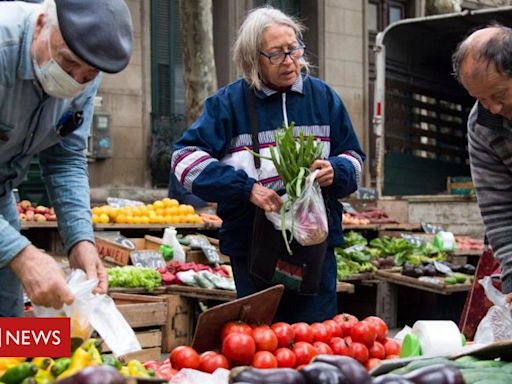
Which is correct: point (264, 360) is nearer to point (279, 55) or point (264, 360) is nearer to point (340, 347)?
point (340, 347)

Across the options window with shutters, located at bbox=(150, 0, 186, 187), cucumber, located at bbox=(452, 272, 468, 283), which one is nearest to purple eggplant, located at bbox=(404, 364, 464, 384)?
cucumber, located at bbox=(452, 272, 468, 283)

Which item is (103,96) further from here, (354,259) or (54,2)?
(54,2)

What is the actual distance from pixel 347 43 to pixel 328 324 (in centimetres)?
1401

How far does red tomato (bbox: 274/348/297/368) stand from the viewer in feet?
10.0

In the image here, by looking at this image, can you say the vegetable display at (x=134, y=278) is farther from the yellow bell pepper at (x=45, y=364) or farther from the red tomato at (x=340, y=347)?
the yellow bell pepper at (x=45, y=364)

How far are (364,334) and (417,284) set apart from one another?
455 centimetres

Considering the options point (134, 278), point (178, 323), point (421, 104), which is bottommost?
point (178, 323)

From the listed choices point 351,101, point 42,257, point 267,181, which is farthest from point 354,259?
point 351,101

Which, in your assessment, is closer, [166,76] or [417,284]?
[417,284]

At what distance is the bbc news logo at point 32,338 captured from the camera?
2.56m

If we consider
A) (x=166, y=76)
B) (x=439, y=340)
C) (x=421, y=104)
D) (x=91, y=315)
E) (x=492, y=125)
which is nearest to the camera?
(x=91, y=315)

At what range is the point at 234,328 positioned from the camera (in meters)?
3.16

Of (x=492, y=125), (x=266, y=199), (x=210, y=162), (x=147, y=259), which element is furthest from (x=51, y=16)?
(x=147, y=259)

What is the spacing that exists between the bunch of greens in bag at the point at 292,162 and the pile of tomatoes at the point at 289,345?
1.64ft
